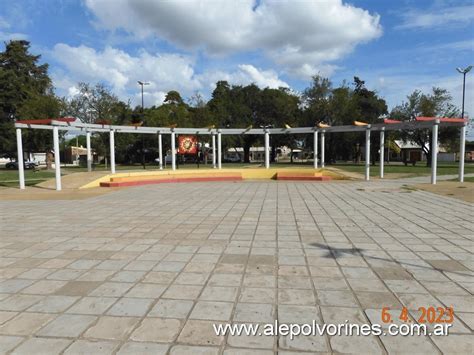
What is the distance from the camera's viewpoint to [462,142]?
1812cm

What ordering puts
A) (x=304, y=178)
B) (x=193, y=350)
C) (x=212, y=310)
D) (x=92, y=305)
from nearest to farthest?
(x=193, y=350) < (x=212, y=310) < (x=92, y=305) < (x=304, y=178)

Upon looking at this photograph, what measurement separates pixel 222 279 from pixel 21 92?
52.9m

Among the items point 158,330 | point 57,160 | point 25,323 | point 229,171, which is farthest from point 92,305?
point 229,171

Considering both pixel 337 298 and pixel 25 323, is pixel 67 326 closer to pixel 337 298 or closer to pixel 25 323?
pixel 25 323

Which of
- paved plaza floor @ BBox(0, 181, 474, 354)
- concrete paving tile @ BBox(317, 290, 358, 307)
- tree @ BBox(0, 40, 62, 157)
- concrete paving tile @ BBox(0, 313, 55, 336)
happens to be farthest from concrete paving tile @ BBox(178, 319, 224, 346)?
tree @ BBox(0, 40, 62, 157)

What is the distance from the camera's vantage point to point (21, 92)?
1834 inches

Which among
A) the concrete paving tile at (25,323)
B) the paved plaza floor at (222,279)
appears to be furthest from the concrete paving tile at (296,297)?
the concrete paving tile at (25,323)

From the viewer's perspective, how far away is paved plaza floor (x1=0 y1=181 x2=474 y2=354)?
9.96ft

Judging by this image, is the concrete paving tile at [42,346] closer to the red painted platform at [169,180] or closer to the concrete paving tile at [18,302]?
the concrete paving tile at [18,302]

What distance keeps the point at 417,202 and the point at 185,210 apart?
25.0ft

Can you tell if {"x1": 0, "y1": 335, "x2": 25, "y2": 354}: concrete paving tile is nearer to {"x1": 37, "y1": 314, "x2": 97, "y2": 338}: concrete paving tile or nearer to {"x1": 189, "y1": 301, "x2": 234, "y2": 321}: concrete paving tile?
{"x1": 37, "y1": 314, "x2": 97, "y2": 338}: concrete paving tile
